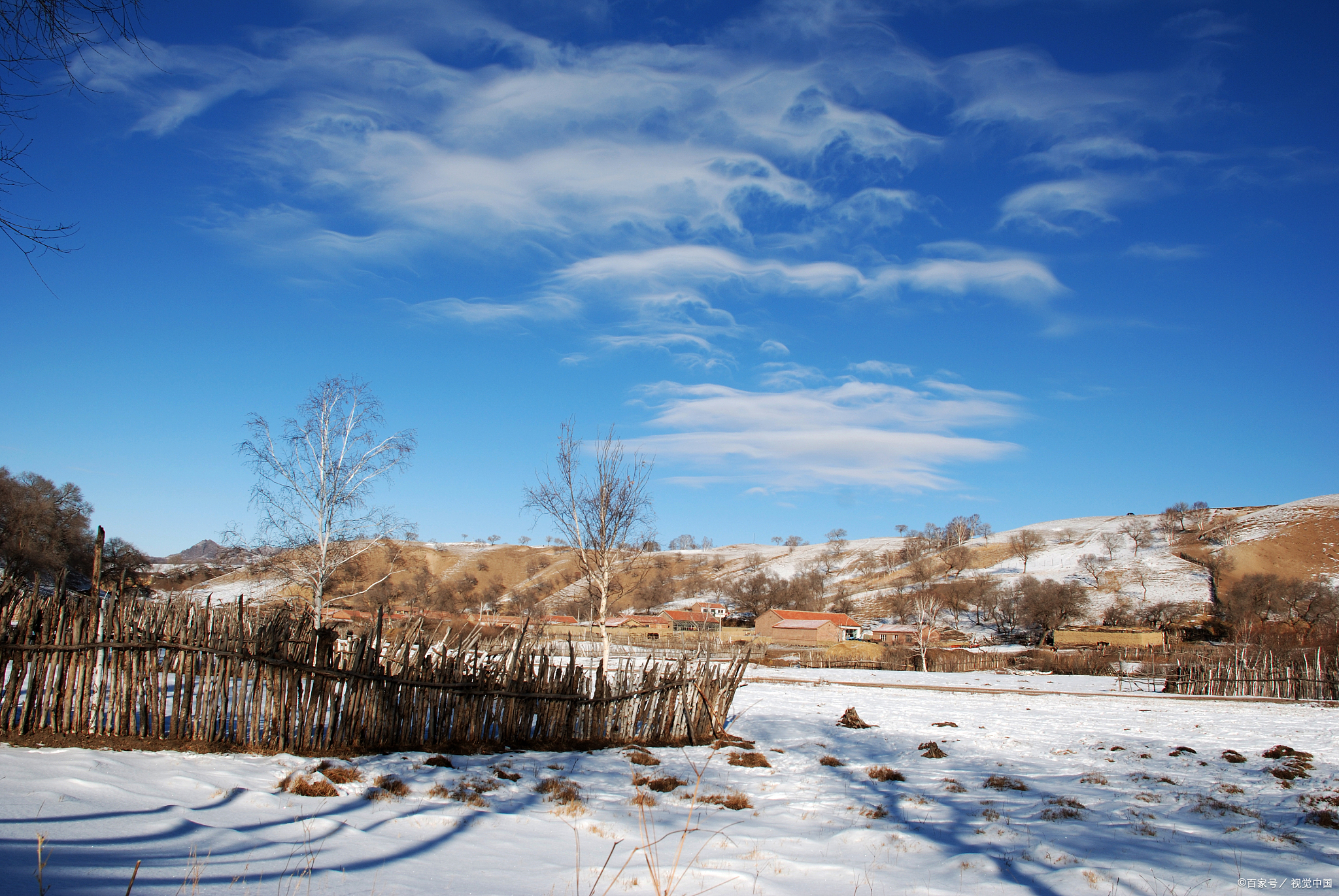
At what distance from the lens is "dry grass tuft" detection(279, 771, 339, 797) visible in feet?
20.5

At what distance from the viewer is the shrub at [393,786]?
6.61 metres

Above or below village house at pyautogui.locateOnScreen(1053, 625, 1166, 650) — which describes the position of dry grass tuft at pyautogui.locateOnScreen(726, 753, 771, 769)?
above

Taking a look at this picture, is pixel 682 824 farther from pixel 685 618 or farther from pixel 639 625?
pixel 685 618

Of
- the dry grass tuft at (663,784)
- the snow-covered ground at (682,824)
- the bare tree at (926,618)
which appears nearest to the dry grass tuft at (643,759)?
the snow-covered ground at (682,824)

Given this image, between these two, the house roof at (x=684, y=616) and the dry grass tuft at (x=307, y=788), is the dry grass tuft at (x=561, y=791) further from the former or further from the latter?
the house roof at (x=684, y=616)

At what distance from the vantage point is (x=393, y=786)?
6.69 m

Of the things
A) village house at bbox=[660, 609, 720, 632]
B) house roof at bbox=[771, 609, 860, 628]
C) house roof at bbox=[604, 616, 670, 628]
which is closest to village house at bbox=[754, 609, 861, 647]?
house roof at bbox=[771, 609, 860, 628]

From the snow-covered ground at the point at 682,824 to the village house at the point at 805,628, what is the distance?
4620cm

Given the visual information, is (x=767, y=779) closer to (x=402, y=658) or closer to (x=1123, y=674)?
(x=402, y=658)

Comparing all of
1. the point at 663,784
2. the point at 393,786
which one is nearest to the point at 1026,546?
the point at 663,784

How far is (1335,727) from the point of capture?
48.0 feet

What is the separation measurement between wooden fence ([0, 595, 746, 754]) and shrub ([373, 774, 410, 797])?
1.72 metres

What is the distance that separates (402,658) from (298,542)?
10.5 metres

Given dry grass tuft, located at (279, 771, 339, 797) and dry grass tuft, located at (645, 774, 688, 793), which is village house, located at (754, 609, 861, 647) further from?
dry grass tuft, located at (279, 771, 339, 797)
